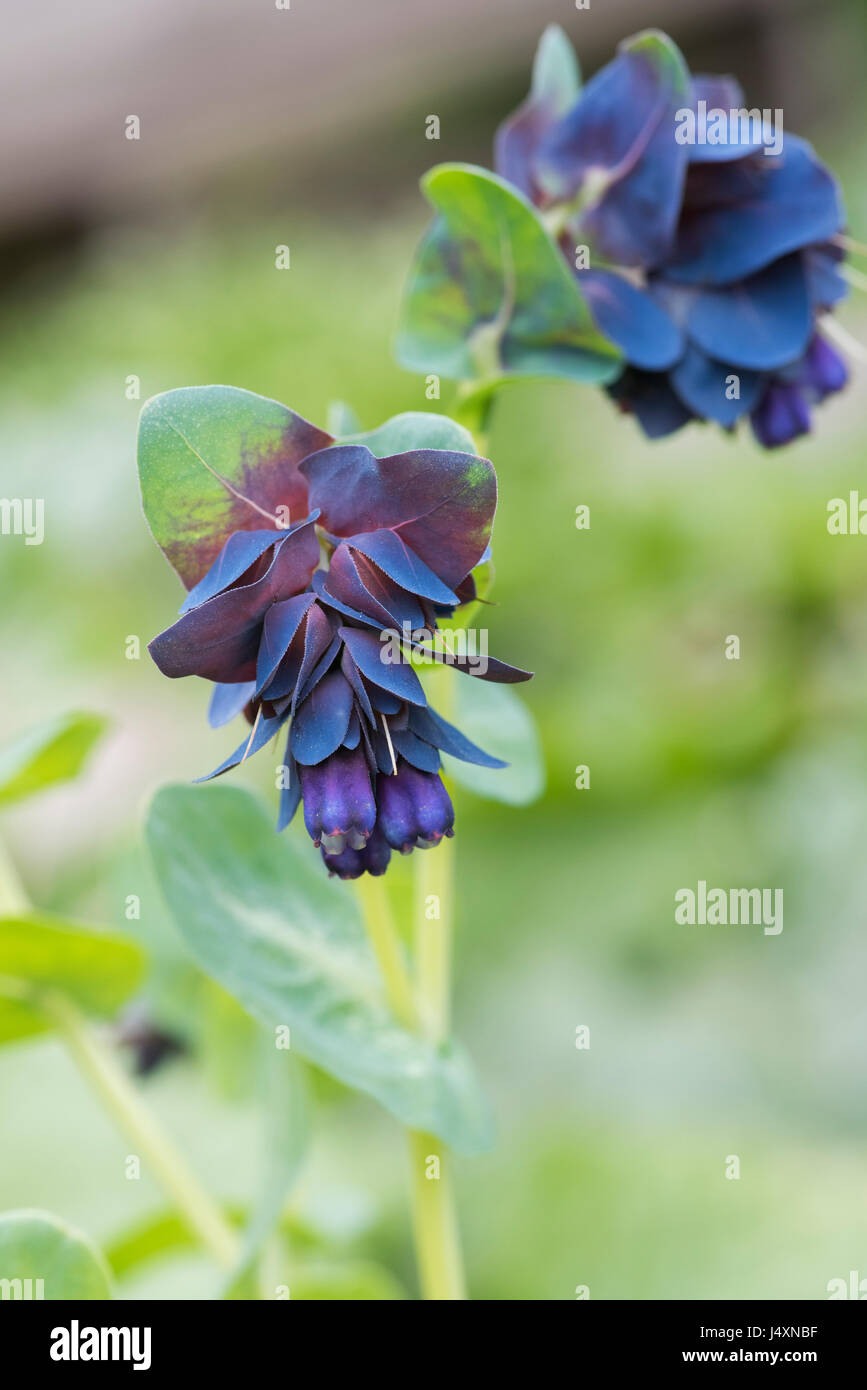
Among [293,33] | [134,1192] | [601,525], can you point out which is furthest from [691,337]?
[293,33]

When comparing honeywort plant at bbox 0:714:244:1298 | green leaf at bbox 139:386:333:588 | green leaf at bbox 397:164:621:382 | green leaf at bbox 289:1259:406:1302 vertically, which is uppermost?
green leaf at bbox 397:164:621:382

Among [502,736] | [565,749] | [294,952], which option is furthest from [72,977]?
[565,749]

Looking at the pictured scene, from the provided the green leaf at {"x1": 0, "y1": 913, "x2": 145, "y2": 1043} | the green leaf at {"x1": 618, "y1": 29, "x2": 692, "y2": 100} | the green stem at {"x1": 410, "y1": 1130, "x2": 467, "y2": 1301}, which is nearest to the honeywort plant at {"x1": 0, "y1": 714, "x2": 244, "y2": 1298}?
the green leaf at {"x1": 0, "y1": 913, "x2": 145, "y2": 1043}

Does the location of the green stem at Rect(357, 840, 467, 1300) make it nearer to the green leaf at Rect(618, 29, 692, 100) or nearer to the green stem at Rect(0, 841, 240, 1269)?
the green stem at Rect(0, 841, 240, 1269)

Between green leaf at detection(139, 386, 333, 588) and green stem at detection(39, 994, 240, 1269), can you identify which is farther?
green stem at detection(39, 994, 240, 1269)

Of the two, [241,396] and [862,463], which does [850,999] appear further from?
[241,396]
